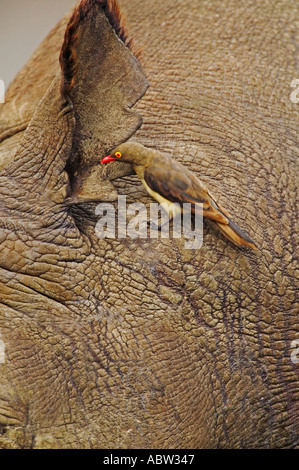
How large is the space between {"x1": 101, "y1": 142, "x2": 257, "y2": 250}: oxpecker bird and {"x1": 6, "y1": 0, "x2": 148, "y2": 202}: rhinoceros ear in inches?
1.9

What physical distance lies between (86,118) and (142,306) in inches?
20.1

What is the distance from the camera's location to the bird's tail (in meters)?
1.74

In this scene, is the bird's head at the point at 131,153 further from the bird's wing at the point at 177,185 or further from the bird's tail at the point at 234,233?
the bird's tail at the point at 234,233

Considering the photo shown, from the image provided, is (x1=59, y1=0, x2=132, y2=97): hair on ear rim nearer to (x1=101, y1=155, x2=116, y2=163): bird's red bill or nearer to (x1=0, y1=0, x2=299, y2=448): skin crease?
(x1=0, y1=0, x2=299, y2=448): skin crease

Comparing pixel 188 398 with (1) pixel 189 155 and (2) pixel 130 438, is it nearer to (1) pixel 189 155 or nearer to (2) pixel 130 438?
(2) pixel 130 438

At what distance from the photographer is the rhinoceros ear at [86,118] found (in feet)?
5.44

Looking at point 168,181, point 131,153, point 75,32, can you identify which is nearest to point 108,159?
point 131,153

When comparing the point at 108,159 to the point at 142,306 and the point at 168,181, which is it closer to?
the point at 168,181

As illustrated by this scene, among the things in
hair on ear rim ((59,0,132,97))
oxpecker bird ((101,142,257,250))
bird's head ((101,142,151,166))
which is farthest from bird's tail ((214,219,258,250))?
hair on ear rim ((59,0,132,97))

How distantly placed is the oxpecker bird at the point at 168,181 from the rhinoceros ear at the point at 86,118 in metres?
0.05

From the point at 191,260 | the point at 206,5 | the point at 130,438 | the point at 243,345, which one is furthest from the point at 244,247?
the point at 206,5

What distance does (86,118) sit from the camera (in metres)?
1.72

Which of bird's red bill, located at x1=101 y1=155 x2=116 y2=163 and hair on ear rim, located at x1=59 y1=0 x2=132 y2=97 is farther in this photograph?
bird's red bill, located at x1=101 y1=155 x2=116 y2=163

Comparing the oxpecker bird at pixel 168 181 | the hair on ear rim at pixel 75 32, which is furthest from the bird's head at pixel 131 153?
the hair on ear rim at pixel 75 32
